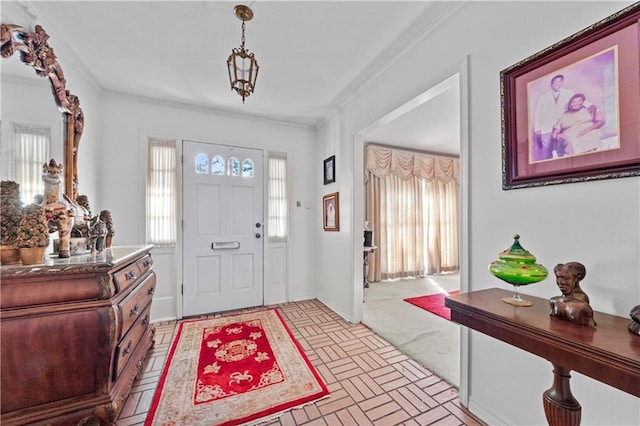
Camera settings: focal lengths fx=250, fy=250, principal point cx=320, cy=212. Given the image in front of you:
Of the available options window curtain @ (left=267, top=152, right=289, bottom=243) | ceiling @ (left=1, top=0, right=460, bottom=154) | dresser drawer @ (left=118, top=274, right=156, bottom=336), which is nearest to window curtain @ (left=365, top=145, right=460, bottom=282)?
window curtain @ (left=267, top=152, right=289, bottom=243)

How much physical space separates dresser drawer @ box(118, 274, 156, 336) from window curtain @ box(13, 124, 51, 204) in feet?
2.65

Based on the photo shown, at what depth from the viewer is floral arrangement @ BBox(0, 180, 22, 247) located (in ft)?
4.17

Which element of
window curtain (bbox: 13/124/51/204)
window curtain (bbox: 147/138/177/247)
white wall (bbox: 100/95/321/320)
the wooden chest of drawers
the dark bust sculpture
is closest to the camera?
the dark bust sculpture

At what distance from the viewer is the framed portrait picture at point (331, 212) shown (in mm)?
3303

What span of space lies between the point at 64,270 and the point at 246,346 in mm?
1625

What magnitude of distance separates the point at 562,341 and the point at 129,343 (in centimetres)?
222

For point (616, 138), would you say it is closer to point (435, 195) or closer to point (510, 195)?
point (510, 195)

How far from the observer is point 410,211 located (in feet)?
17.3

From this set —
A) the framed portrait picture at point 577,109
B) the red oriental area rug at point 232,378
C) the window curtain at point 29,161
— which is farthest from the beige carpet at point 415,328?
the window curtain at point 29,161

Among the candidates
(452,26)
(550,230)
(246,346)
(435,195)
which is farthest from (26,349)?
(435,195)

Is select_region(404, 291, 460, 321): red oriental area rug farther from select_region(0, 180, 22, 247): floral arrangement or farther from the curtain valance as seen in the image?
select_region(0, 180, 22, 247): floral arrangement

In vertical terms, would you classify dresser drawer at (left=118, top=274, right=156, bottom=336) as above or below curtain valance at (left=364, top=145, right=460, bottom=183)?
below

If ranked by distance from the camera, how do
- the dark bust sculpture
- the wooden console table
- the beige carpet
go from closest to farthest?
the wooden console table
the dark bust sculpture
the beige carpet

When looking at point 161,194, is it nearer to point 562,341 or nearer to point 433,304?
point 562,341
